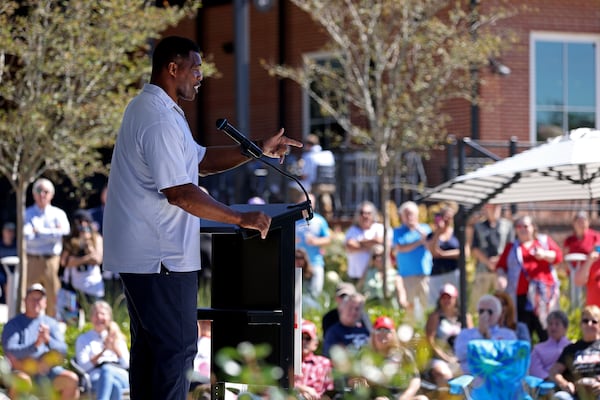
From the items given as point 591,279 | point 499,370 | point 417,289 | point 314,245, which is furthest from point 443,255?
point 499,370

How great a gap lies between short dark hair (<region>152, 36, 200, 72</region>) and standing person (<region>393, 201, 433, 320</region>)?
7.77 metres

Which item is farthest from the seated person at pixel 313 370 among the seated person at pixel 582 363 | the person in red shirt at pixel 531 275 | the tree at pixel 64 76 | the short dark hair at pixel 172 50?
the short dark hair at pixel 172 50

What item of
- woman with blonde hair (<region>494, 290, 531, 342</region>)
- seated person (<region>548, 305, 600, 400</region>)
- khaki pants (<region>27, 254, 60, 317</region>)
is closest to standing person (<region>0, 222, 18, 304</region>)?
khaki pants (<region>27, 254, 60, 317</region>)

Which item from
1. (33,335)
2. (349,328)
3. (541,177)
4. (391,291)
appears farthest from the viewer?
(391,291)

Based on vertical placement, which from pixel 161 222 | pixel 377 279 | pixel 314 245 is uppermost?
pixel 161 222

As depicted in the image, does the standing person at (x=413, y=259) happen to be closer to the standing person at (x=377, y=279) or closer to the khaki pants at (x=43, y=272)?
the standing person at (x=377, y=279)

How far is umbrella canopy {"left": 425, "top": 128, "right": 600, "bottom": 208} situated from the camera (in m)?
8.68

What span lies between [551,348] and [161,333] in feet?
18.9

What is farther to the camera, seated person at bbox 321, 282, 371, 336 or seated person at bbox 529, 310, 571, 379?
seated person at bbox 321, 282, 371, 336

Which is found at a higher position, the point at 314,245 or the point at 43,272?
the point at 314,245

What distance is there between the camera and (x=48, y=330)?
9.16 meters

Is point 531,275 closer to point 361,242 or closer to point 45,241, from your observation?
point 361,242

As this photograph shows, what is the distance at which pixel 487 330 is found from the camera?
952cm

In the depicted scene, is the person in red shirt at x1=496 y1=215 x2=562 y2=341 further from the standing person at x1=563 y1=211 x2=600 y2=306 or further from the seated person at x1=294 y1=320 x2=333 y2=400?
the seated person at x1=294 y1=320 x2=333 y2=400
